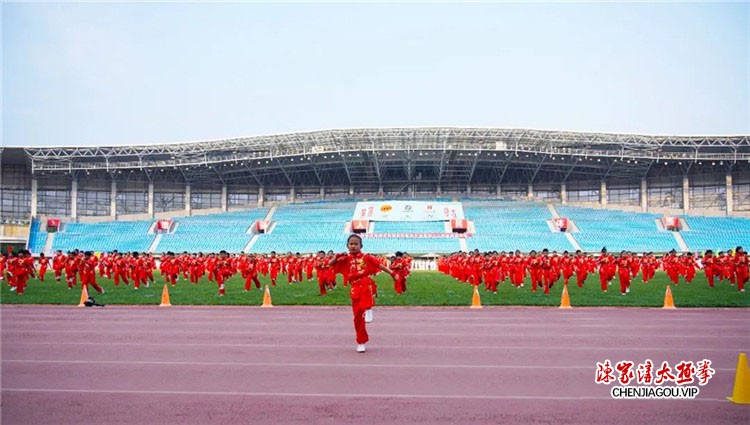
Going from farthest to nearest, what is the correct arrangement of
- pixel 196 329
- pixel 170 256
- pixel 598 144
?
1. pixel 598 144
2. pixel 170 256
3. pixel 196 329

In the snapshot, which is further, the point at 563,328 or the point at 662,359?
the point at 563,328

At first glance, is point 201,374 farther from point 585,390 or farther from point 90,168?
point 90,168

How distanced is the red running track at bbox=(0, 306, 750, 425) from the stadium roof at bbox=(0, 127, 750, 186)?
44277mm

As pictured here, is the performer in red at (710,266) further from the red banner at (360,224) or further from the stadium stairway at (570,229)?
the red banner at (360,224)

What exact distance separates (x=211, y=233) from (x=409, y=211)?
1885 centimetres

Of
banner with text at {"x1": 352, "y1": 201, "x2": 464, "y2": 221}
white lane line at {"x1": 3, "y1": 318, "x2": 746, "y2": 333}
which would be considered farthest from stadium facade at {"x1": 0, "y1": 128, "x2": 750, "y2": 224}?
white lane line at {"x1": 3, "y1": 318, "x2": 746, "y2": 333}

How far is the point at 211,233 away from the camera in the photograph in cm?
6100

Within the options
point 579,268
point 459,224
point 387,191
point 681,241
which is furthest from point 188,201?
point 579,268

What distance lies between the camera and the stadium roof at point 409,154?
2244 inches

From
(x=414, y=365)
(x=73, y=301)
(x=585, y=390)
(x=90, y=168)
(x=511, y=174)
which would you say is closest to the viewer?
(x=585, y=390)

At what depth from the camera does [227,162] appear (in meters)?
61.3

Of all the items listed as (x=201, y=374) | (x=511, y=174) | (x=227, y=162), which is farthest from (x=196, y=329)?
(x=511, y=174)

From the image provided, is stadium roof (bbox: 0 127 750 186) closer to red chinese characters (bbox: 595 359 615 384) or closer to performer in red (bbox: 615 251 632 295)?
performer in red (bbox: 615 251 632 295)

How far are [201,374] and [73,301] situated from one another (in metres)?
13.7
